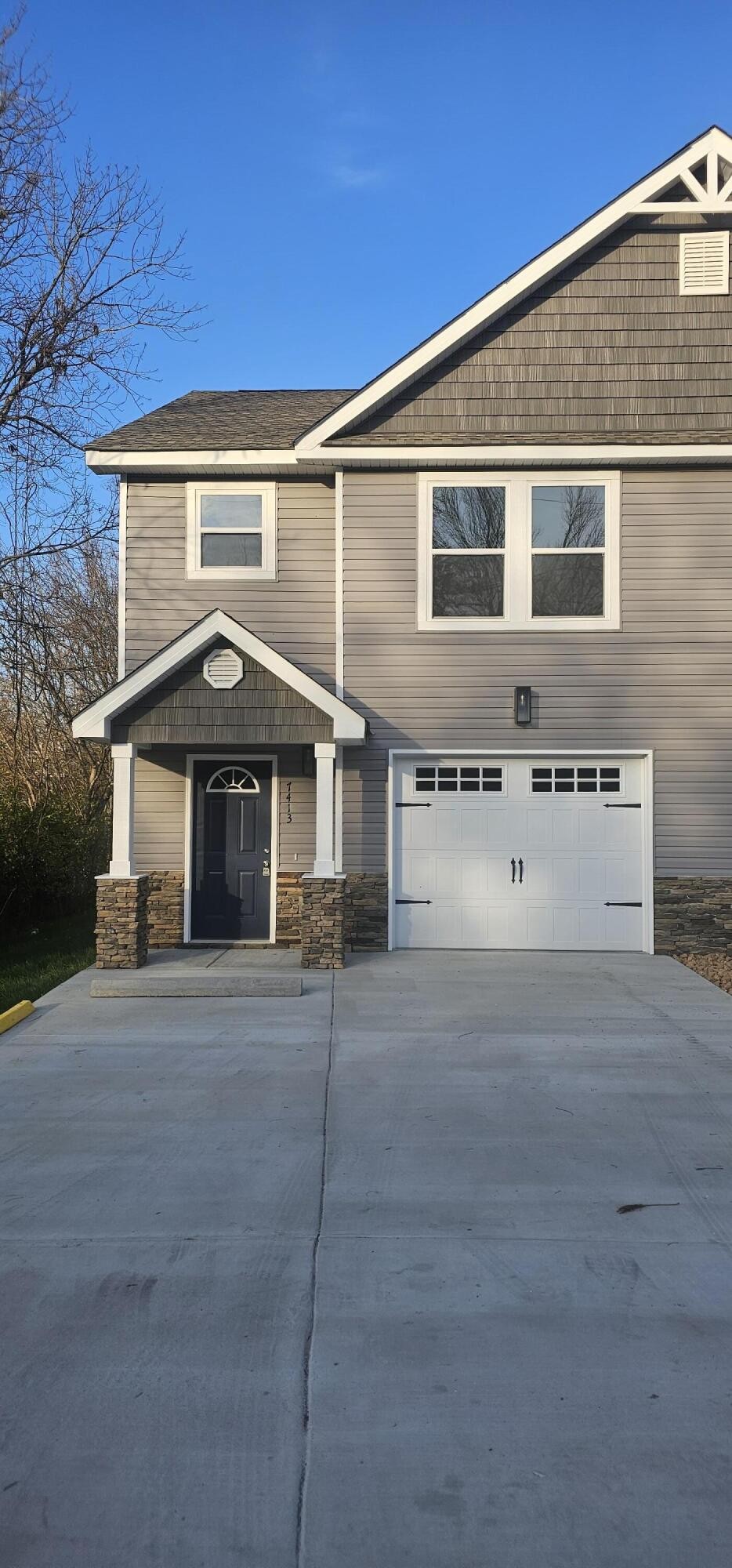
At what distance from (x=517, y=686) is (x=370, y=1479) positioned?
29.7 feet

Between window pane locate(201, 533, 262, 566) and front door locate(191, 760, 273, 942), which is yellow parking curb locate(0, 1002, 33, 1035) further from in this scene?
window pane locate(201, 533, 262, 566)

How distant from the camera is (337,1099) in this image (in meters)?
6.21

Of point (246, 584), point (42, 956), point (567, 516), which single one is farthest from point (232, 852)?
point (567, 516)

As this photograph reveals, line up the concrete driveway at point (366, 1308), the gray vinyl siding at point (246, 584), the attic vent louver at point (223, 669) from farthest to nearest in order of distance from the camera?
the gray vinyl siding at point (246, 584) < the attic vent louver at point (223, 669) < the concrete driveway at point (366, 1308)

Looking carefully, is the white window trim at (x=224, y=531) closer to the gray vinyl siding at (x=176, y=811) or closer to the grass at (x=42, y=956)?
the gray vinyl siding at (x=176, y=811)

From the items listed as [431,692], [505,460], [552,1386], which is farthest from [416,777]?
[552,1386]

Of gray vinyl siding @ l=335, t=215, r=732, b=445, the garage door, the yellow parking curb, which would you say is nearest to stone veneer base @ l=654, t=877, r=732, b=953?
the garage door

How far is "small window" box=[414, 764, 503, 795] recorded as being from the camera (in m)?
11.4

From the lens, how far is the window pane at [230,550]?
1173 centimetres

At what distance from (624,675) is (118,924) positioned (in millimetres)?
5878

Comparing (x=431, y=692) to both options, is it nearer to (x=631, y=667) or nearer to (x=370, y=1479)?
(x=631, y=667)

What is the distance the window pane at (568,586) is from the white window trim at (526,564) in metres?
0.07

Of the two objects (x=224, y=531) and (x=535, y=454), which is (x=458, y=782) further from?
(x=224, y=531)

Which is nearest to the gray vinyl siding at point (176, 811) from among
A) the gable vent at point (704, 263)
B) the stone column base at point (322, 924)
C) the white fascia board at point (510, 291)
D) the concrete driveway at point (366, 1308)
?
the stone column base at point (322, 924)
